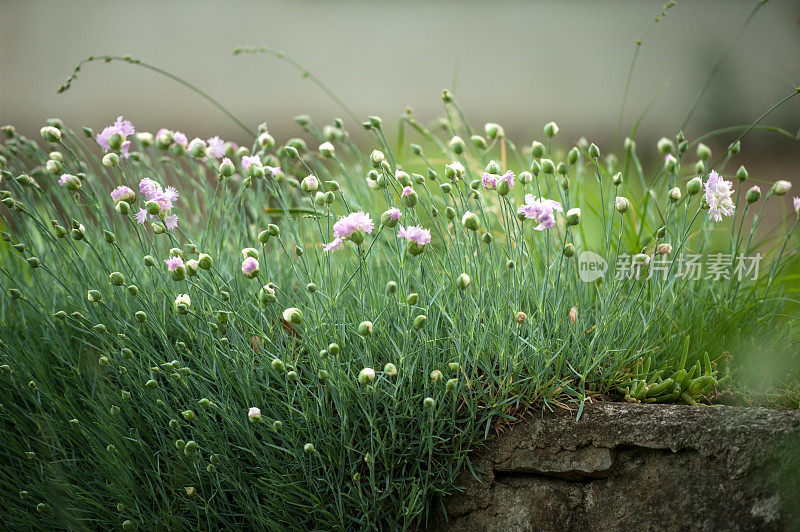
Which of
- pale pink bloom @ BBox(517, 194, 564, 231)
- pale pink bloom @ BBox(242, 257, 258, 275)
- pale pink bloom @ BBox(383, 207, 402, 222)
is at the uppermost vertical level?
pale pink bloom @ BBox(517, 194, 564, 231)

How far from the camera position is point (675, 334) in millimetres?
1688

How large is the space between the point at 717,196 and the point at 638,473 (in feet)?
2.13

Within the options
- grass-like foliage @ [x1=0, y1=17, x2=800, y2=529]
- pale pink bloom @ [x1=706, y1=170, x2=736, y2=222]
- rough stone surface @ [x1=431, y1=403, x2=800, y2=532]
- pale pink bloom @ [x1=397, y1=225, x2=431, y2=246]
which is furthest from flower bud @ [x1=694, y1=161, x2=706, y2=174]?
pale pink bloom @ [x1=397, y1=225, x2=431, y2=246]

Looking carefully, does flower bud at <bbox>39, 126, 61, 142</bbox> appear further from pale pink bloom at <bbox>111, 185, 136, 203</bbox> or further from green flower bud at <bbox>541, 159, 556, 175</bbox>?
green flower bud at <bbox>541, 159, 556, 175</bbox>

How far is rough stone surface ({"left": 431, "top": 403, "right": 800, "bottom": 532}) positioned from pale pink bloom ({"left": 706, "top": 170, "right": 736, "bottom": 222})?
0.45 meters

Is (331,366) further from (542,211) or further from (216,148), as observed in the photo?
(216,148)

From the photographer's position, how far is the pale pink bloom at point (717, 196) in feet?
4.91

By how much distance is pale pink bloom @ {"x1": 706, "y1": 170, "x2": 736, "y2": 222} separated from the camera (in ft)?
4.91

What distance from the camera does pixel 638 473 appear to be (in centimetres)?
140

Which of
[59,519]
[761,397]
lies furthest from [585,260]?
[59,519]

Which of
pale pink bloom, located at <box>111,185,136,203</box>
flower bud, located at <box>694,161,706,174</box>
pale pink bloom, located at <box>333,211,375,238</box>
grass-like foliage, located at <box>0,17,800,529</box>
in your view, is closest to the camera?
pale pink bloom, located at <box>333,211,375,238</box>

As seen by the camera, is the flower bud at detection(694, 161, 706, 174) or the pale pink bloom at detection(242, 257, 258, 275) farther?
the flower bud at detection(694, 161, 706, 174)

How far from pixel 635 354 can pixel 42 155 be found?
2057mm

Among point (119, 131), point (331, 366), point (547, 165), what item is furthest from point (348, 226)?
point (119, 131)
